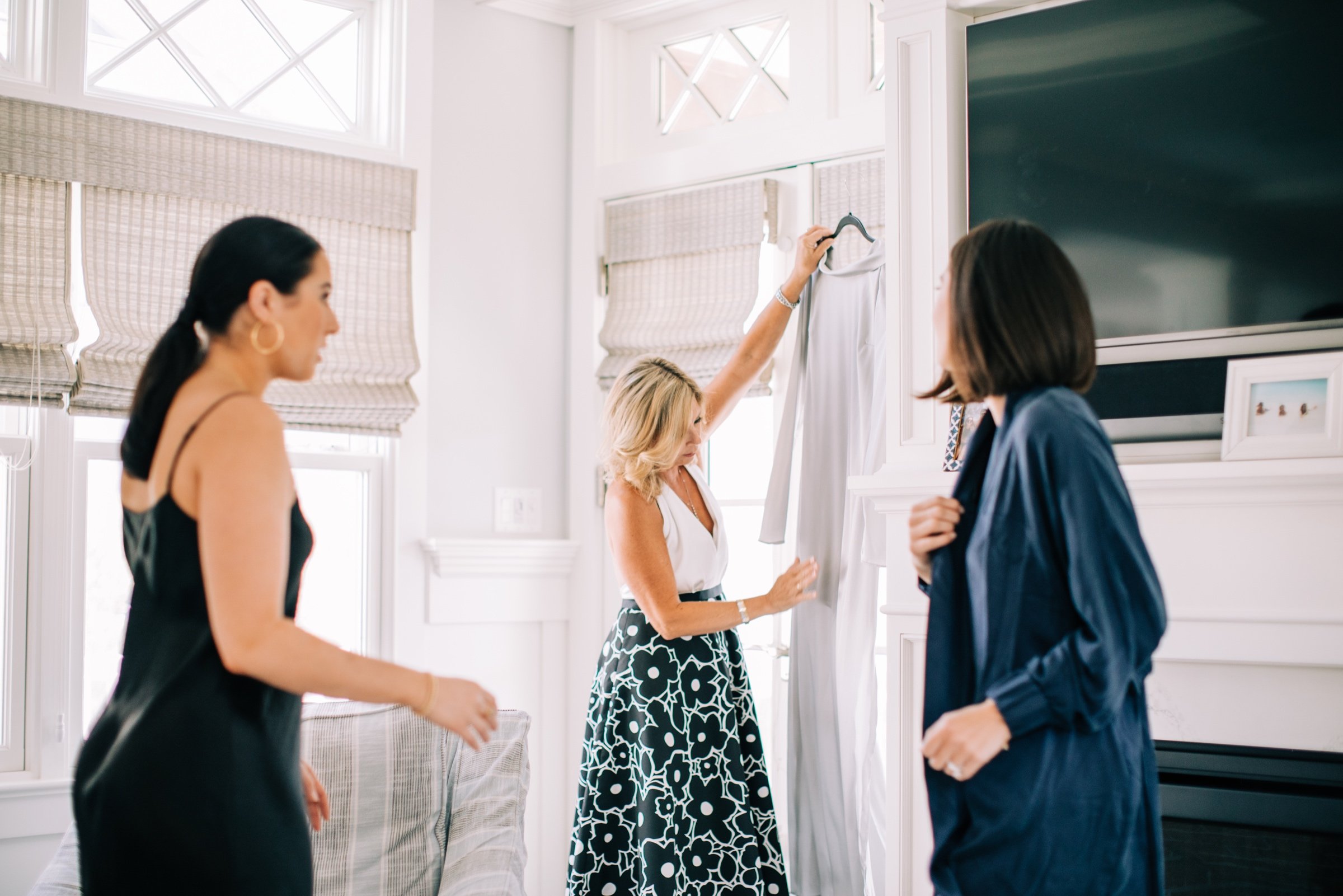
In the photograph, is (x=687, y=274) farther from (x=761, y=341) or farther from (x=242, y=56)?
(x=242, y=56)

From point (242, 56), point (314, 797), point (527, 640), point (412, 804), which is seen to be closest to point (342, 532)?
point (527, 640)

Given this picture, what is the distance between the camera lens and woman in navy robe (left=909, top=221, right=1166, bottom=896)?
122 centimetres

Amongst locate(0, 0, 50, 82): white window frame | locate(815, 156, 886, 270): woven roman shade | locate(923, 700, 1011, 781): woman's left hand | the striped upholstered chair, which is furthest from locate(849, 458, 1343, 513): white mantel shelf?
locate(0, 0, 50, 82): white window frame

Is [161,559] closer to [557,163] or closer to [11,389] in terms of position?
[11,389]

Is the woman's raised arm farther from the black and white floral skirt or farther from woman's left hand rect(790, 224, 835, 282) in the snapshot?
the black and white floral skirt

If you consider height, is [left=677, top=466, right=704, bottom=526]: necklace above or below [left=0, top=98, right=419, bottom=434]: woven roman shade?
below

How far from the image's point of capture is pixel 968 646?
137cm

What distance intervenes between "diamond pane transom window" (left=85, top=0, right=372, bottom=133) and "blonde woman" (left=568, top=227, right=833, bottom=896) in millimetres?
1573

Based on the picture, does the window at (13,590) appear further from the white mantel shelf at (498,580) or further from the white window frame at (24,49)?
the white mantel shelf at (498,580)

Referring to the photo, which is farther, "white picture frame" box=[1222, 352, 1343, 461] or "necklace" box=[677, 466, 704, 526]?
"necklace" box=[677, 466, 704, 526]

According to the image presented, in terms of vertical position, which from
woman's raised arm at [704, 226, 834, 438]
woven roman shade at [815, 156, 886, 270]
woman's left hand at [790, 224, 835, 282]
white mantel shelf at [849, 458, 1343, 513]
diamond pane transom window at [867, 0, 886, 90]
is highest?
diamond pane transom window at [867, 0, 886, 90]

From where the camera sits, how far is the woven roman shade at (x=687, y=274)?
347 cm

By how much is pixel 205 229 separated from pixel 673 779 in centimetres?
193

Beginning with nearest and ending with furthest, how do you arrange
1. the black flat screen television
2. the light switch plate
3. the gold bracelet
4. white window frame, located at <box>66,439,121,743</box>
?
1. the gold bracelet
2. the black flat screen television
3. white window frame, located at <box>66,439,121,743</box>
4. the light switch plate
